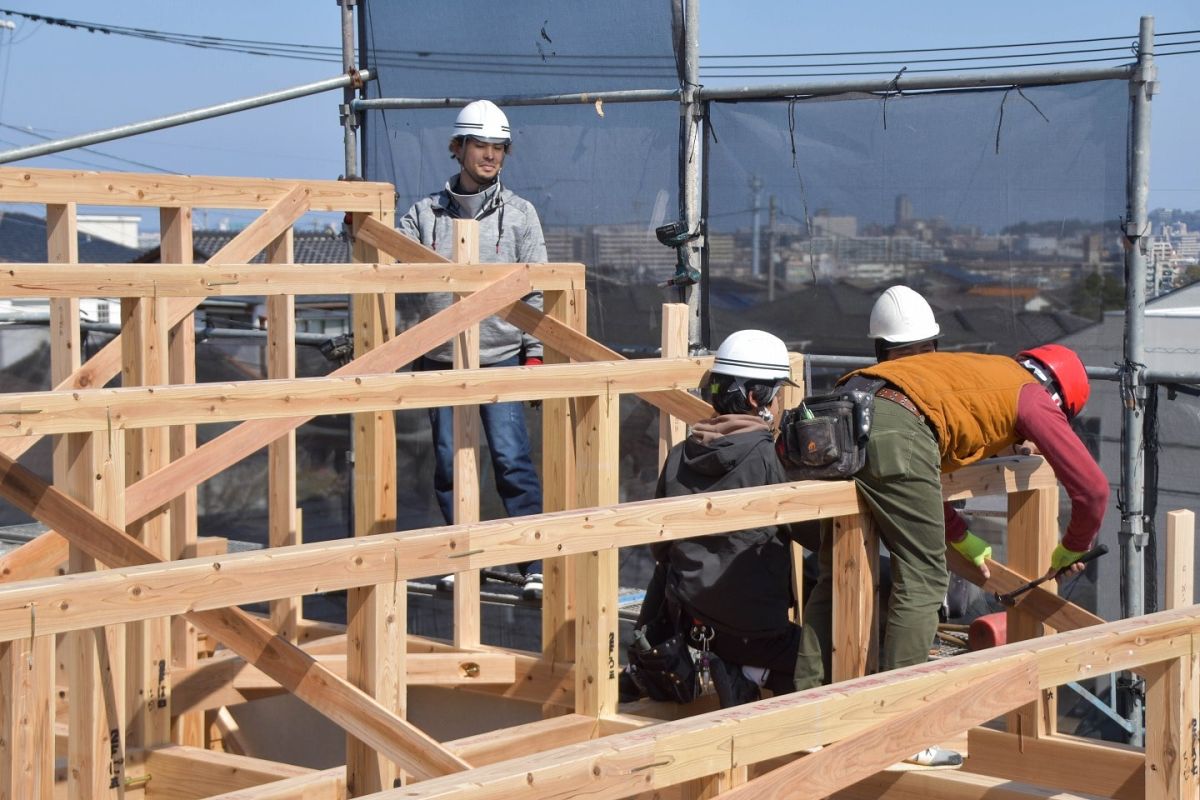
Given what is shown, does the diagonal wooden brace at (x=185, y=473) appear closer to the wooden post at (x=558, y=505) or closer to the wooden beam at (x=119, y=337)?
the wooden beam at (x=119, y=337)

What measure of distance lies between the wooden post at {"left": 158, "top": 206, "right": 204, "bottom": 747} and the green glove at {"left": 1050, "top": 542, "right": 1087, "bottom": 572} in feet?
10.4

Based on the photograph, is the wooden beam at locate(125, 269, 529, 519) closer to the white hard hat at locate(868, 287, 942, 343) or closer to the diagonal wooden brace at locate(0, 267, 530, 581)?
the diagonal wooden brace at locate(0, 267, 530, 581)

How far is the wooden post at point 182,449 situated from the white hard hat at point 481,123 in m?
1.40

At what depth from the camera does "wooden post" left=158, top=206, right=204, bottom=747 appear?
588 centimetres

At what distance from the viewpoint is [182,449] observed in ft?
19.9

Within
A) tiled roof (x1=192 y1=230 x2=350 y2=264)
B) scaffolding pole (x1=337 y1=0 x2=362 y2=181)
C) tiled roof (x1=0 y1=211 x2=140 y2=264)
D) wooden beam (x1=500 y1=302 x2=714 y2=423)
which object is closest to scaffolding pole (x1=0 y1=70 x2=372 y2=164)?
scaffolding pole (x1=337 y1=0 x2=362 y2=181)

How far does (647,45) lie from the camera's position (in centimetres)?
779

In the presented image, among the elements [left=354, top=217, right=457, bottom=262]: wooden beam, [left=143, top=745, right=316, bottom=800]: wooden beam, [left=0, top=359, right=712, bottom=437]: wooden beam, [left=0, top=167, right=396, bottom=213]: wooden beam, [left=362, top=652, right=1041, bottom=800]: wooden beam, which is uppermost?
[left=0, top=167, right=396, bottom=213]: wooden beam

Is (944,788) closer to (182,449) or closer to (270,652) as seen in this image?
(270,652)

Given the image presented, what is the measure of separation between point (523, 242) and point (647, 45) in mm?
1403

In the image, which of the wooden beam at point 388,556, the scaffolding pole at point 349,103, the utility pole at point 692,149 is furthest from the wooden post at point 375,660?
the scaffolding pole at point 349,103

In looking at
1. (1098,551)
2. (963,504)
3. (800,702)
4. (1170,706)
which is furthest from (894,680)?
(963,504)

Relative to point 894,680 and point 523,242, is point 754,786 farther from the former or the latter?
point 523,242

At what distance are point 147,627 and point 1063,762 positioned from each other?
3021 mm
